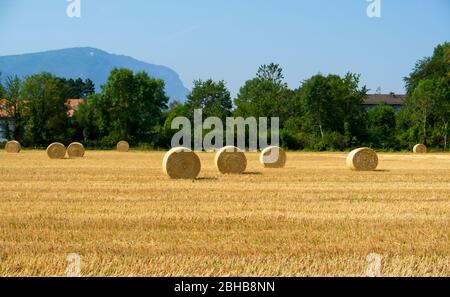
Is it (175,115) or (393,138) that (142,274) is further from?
(175,115)

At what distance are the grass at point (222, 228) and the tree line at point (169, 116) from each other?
40512 mm

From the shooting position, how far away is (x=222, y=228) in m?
8.55

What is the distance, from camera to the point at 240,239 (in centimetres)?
768

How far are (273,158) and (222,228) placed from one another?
15433 millimetres

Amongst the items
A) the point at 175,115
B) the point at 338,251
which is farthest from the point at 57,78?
the point at 338,251

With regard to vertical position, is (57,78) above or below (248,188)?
above

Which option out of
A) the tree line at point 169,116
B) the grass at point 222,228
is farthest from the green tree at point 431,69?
the grass at point 222,228

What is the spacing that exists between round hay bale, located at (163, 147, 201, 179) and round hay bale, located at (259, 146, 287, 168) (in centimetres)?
697

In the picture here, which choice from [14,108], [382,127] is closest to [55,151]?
[14,108]
